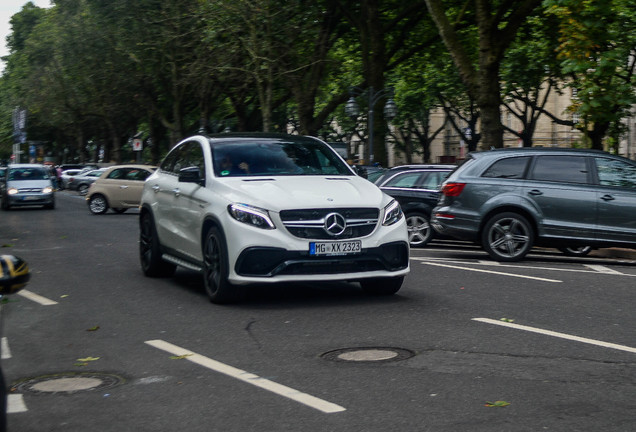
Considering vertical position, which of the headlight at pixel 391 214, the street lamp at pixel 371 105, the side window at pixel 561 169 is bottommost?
the headlight at pixel 391 214

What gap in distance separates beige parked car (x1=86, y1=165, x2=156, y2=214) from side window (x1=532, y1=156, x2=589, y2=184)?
20024 millimetres

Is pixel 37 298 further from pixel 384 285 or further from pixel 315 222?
pixel 384 285

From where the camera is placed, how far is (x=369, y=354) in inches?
274

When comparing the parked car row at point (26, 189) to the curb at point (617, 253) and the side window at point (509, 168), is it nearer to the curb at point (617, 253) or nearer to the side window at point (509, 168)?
the curb at point (617, 253)

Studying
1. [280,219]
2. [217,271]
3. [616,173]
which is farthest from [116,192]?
[280,219]

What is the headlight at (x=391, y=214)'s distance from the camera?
9461 mm

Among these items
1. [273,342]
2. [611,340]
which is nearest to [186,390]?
[273,342]

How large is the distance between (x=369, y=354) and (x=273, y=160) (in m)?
3.74

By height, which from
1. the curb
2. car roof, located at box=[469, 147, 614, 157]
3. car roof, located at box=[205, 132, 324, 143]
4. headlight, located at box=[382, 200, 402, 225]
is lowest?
the curb

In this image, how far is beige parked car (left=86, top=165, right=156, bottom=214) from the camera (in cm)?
3250

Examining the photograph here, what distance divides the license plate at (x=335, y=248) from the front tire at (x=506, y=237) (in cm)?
573

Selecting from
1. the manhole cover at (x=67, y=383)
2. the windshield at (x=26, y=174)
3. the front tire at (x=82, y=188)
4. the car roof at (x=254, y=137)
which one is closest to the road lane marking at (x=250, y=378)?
the manhole cover at (x=67, y=383)

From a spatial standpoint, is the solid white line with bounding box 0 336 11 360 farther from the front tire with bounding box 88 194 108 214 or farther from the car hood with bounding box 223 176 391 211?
the front tire with bounding box 88 194 108 214

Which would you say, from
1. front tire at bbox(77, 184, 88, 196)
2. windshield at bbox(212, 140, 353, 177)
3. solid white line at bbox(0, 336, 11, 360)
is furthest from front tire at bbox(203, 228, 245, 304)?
front tire at bbox(77, 184, 88, 196)
